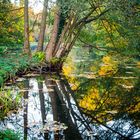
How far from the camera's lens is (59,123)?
25.9 ft

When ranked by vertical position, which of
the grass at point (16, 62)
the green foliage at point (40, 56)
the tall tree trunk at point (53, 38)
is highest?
the tall tree trunk at point (53, 38)

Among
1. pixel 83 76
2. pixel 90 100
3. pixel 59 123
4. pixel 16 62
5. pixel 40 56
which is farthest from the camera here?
pixel 83 76

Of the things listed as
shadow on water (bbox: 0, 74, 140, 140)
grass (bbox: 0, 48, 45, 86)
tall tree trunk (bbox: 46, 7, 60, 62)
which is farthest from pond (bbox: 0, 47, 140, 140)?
tall tree trunk (bbox: 46, 7, 60, 62)

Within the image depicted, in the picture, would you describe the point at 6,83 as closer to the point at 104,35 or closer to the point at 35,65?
the point at 35,65

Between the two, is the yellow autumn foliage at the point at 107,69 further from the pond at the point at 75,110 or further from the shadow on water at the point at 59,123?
the shadow on water at the point at 59,123

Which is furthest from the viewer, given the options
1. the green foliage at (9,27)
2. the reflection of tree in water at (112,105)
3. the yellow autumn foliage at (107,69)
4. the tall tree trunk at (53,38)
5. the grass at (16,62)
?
the green foliage at (9,27)

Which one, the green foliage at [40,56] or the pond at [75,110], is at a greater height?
the green foliage at [40,56]

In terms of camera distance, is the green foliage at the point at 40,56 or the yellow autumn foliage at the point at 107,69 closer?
the green foliage at the point at 40,56

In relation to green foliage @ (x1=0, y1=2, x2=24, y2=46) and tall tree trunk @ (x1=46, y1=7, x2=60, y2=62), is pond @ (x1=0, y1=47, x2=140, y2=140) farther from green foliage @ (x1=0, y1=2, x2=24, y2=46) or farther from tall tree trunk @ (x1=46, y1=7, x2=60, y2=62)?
green foliage @ (x1=0, y1=2, x2=24, y2=46)

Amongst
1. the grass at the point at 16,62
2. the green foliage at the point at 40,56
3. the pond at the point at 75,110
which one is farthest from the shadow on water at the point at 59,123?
the green foliage at the point at 40,56

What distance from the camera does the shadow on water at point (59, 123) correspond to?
23.3ft

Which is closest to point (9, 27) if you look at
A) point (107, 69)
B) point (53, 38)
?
point (53, 38)

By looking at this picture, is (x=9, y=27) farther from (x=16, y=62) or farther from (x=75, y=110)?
(x=75, y=110)

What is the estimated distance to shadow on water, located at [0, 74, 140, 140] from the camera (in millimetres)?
7098
